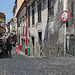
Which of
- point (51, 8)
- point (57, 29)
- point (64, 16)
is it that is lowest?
point (57, 29)

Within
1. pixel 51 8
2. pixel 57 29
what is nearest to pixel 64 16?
pixel 57 29

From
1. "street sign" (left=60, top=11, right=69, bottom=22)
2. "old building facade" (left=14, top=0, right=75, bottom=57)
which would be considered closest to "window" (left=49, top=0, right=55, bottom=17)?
"old building facade" (left=14, top=0, right=75, bottom=57)

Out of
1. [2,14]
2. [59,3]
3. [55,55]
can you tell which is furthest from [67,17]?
[2,14]

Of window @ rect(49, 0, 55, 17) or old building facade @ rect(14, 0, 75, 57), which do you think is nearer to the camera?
old building facade @ rect(14, 0, 75, 57)

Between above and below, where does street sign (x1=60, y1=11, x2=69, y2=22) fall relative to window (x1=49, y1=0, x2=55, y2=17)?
below

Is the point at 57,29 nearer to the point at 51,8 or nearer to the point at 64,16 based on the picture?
the point at 64,16

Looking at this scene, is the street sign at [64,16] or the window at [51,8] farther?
the window at [51,8]

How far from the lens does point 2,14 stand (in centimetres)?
1161

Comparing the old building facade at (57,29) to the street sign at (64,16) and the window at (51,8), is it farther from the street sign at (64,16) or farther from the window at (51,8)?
the street sign at (64,16)

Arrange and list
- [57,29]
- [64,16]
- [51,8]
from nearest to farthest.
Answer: [64,16] → [57,29] → [51,8]

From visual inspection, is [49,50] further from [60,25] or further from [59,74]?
[59,74]

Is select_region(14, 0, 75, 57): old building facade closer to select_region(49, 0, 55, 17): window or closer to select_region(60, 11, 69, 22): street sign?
select_region(49, 0, 55, 17): window

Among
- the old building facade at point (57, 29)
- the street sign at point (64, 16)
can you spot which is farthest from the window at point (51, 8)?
the street sign at point (64, 16)

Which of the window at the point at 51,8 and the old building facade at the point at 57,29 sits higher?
the window at the point at 51,8
